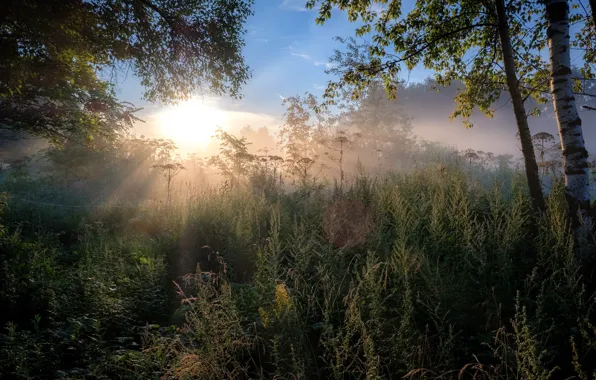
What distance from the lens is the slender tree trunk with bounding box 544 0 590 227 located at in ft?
14.6

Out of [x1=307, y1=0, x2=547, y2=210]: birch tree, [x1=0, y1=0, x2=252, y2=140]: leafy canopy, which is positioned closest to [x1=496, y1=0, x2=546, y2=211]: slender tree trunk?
[x1=307, y1=0, x2=547, y2=210]: birch tree

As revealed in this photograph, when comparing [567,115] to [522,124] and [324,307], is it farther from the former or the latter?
[324,307]

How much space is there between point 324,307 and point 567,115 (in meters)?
4.44

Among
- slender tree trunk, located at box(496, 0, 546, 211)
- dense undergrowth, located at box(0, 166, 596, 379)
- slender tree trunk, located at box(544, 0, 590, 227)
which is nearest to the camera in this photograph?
dense undergrowth, located at box(0, 166, 596, 379)

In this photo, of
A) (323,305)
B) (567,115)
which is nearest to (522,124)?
(567,115)

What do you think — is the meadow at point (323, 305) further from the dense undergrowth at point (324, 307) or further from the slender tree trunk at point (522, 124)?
the slender tree trunk at point (522, 124)

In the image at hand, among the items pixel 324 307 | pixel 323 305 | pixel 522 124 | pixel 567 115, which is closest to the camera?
pixel 324 307

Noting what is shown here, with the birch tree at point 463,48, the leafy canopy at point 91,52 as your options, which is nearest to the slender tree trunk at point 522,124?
the birch tree at point 463,48

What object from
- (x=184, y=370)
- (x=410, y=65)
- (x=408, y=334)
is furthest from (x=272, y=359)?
(x=410, y=65)

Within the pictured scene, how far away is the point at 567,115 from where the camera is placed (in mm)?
4547

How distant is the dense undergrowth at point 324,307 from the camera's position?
2.44m

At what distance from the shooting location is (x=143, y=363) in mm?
2689

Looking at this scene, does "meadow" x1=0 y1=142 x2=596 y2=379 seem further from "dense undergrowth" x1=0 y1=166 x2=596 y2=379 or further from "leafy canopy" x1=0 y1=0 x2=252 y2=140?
"leafy canopy" x1=0 y1=0 x2=252 y2=140

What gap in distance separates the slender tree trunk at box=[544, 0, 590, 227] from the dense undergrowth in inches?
22.0
